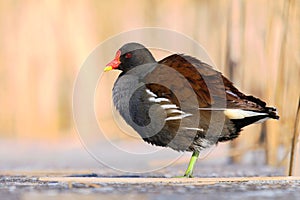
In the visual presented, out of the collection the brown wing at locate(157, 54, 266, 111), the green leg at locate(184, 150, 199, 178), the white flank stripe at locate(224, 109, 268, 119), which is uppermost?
the brown wing at locate(157, 54, 266, 111)

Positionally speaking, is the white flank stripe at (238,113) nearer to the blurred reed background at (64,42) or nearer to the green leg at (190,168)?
the green leg at (190,168)

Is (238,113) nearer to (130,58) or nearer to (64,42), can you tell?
(130,58)

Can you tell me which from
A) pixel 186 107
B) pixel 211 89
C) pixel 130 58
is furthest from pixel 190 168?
pixel 130 58

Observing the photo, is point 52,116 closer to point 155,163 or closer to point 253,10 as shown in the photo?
point 155,163

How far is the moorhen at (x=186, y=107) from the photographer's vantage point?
12.6 feet

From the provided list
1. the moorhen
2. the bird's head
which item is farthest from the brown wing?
the bird's head

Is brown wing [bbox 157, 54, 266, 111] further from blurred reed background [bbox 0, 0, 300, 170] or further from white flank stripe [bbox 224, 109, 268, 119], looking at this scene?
blurred reed background [bbox 0, 0, 300, 170]

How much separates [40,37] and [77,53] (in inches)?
15.0

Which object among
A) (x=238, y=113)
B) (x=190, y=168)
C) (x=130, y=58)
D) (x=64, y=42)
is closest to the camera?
(x=238, y=113)

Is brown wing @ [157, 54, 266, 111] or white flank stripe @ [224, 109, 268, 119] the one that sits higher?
brown wing @ [157, 54, 266, 111]

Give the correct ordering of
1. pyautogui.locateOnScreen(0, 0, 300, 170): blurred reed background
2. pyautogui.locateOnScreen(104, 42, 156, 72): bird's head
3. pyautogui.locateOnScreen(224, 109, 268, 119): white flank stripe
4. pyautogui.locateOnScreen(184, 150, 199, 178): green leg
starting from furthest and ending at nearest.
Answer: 1. pyautogui.locateOnScreen(0, 0, 300, 170): blurred reed background
2. pyautogui.locateOnScreen(104, 42, 156, 72): bird's head
3. pyautogui.locateOnScreen(184, 150, 199, 178): green leg
4. pyautogui.locateOnScreen(224, 109, 268, 119): white flank stripe

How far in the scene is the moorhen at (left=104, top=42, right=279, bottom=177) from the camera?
12.6 ft

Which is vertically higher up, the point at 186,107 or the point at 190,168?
the point at 186,107

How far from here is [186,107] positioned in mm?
3877
